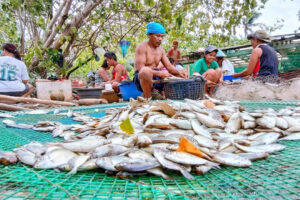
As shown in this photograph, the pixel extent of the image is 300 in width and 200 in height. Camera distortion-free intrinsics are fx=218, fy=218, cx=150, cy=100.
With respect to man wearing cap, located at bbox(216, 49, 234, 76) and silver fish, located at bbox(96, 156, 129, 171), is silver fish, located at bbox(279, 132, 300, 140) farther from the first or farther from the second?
man wearing cap, located at bbox(216, 49, 234, 76)

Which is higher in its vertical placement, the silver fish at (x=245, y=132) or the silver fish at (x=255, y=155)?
the silver fish at (x=245, y=132)

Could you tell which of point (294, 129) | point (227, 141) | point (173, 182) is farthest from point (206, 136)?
point (294, 129)

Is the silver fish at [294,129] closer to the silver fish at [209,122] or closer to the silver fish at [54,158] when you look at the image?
the silver fish at [209,122]

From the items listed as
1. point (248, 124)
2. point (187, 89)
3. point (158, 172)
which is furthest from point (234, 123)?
point (187, 89)

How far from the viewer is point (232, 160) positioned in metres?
0.97

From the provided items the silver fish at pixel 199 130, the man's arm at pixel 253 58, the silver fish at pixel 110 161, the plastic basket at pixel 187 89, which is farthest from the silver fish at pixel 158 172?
the man's arm at pixel 253 58

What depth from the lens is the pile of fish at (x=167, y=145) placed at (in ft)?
2.98

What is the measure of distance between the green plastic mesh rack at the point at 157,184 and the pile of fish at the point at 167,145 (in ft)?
0.11

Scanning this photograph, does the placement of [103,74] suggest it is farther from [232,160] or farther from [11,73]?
[232,160]

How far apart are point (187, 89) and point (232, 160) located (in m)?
2.18

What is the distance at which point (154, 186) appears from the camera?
0.80 m

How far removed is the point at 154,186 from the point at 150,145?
30cm

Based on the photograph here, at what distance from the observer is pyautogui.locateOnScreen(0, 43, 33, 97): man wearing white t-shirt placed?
3.88 metres

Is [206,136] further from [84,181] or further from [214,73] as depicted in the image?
[214,73]
